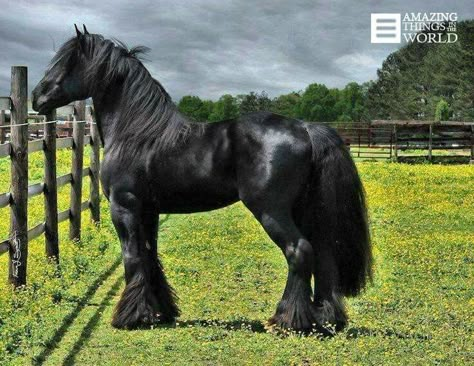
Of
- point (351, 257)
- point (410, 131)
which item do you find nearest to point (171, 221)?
point (351, 257)

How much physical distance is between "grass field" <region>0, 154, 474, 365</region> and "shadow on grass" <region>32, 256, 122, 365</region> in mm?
18

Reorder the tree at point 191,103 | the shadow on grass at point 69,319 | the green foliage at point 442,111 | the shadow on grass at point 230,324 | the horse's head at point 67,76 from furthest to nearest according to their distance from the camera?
the tree at point 191,103
the green foliage at point 442,111
the horse's head at point 67,76
the shadow on grass at point 230,324
the shadow on grass at point 69,319

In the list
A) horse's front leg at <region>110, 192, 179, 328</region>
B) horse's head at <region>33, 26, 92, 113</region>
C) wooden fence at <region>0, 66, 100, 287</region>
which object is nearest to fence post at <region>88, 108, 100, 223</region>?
wooden fence at <region>0, 66, 100, 287</region>

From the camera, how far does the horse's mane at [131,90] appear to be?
6.94 m

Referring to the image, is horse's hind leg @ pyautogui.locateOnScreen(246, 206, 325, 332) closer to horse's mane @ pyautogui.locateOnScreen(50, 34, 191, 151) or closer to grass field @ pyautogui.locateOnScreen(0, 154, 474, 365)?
grass field @ pyautogui.locateOnScreen(0, 154, 474, 365)

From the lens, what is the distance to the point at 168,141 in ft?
22.5

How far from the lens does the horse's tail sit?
6.52 metres

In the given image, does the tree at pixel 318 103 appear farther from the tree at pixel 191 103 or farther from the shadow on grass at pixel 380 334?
the shadow on grass at pixel 380 334

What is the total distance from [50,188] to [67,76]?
103 inches

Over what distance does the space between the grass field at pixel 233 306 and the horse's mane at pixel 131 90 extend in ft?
5.78

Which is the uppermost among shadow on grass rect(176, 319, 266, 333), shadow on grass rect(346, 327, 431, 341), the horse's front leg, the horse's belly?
the horse's belly

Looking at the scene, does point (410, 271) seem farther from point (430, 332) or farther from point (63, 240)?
point (63, 240)

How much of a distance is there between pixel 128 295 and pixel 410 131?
30.6 meters

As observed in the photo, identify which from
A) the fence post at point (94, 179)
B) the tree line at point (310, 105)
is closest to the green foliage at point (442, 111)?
the tree line at point (310, 105)
